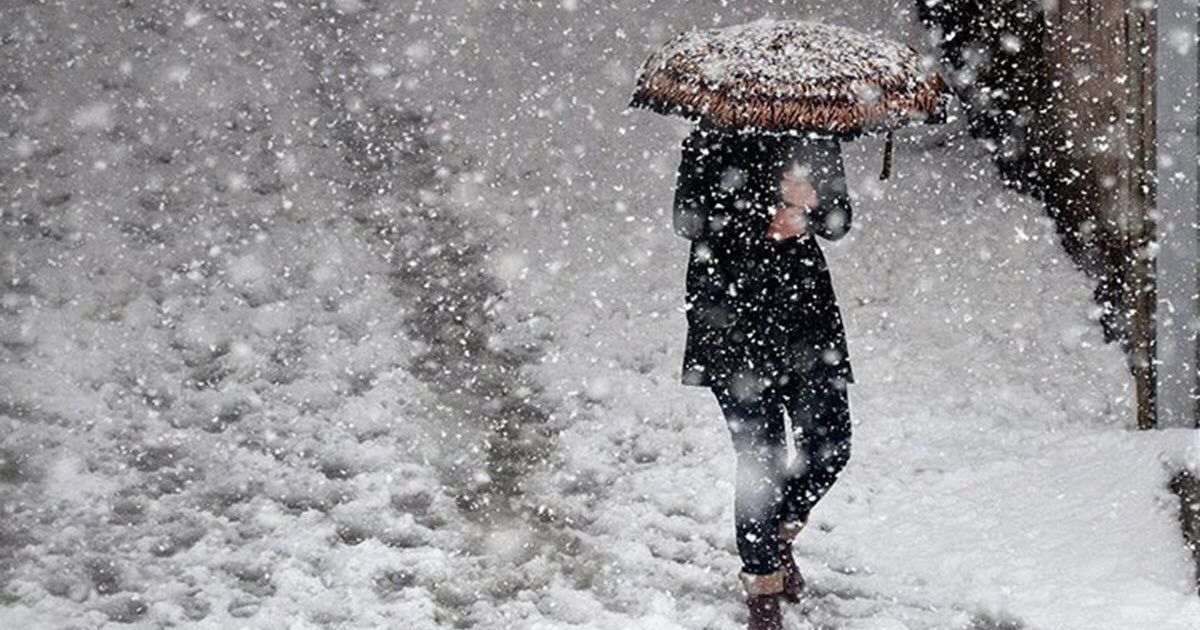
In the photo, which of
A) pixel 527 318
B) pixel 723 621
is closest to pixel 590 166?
pixel 527 318

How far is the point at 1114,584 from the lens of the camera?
5070 mm

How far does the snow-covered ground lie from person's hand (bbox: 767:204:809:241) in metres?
1.37

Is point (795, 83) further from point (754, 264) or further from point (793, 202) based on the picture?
point (754, 264)

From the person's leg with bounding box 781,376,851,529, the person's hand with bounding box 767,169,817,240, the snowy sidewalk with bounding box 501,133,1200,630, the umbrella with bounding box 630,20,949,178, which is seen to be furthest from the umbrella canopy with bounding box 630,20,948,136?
the snowy sidewalk with bounding box 501,133,1200,630

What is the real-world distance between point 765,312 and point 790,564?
3.27 ft

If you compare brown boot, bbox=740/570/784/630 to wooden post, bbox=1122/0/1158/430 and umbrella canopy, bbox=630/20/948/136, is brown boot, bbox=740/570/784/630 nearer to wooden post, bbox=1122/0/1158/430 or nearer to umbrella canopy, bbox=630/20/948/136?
umbrella canopy, bbox=630/20/948/136

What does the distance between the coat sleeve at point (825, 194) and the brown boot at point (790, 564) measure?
3.40 ft

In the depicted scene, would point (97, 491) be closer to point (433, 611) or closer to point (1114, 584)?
point (433, 611)

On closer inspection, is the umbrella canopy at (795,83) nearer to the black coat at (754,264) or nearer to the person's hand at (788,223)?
the black coat at (754,264)

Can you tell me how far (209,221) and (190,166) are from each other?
0.83 m

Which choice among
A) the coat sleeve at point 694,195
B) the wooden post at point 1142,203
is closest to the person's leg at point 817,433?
the coat sleeve at point 694,195

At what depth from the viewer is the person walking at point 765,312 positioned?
179 inches

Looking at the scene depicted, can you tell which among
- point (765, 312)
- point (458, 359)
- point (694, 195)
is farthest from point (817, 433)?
point (458, 359)

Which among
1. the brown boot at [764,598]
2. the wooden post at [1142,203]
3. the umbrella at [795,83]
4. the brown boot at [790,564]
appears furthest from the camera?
the wooden post at [1142,203]
